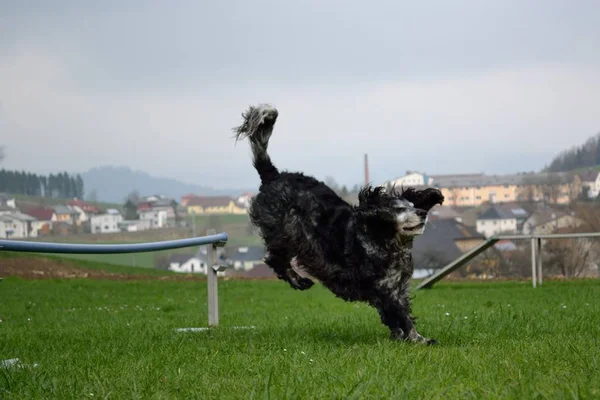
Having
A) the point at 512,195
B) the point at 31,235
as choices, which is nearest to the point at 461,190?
the point at 512,195

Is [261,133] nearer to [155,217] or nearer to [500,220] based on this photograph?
[500,220]

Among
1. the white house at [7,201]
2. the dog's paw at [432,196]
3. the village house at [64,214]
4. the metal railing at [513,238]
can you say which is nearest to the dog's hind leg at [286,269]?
the dog's paw at [432,196]

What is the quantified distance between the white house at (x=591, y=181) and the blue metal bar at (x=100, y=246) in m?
19.2

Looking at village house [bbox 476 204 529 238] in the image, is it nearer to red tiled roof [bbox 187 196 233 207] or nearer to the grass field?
the grass field

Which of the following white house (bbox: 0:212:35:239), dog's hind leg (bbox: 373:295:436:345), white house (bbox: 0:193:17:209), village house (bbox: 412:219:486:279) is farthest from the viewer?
white house (bbox: 0:193:17:209)

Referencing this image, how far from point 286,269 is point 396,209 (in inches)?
48.6

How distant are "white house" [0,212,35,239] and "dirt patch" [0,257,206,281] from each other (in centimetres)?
232

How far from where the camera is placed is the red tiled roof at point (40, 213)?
34.9 metres

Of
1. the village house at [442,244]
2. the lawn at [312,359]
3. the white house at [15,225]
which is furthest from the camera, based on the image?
the white house at [15,225]

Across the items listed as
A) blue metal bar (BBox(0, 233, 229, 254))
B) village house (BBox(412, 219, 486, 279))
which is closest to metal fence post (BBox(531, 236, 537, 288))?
village house (BBox(412, 219, 486, 279))

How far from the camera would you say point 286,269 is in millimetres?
7469

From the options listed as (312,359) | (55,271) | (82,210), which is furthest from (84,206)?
(312,359)

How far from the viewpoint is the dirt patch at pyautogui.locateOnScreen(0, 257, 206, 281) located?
25.8 meters

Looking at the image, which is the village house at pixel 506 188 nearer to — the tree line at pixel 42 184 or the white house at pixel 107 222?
the white house at pixel 107 222
